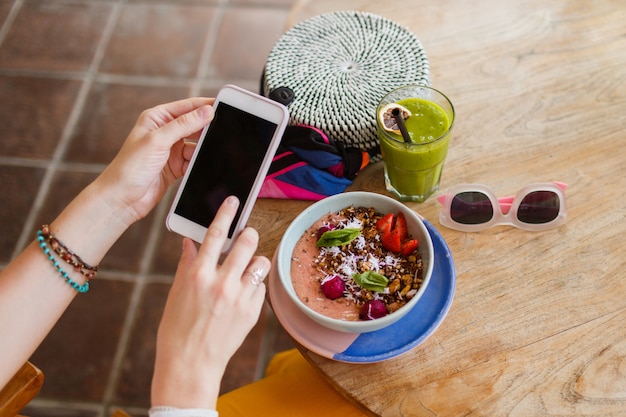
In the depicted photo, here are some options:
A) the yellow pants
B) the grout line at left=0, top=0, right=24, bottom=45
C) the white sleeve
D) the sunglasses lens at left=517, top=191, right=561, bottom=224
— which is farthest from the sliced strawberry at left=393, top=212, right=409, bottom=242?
the grout line at left=0, top=0, right=24, bottom=45

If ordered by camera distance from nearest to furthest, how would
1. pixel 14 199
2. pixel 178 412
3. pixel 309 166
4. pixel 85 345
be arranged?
pixel 178 412 → pixel 309 166 → pixel 85 345 → pixel 14 199

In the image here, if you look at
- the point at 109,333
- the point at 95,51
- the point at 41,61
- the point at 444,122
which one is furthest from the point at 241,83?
the point at 444,122

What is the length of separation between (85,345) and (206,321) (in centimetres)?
118

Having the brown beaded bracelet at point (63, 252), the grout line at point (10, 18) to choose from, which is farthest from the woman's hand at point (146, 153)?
the grout line at point (10, 18)

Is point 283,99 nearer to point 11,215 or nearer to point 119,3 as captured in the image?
point 11,215

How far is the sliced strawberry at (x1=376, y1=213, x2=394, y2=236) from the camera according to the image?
98cm

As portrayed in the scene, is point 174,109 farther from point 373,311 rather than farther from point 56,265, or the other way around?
point 373,311

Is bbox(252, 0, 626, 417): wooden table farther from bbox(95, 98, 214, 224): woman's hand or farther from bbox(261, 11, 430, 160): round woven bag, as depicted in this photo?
bbox(95, 98, 214, 224): woman's hand

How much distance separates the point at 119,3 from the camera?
266cm

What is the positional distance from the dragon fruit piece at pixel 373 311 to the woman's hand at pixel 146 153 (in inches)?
16.8

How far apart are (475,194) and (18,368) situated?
86cm

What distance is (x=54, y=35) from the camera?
2.56 metres

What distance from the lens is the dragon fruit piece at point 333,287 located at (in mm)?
927

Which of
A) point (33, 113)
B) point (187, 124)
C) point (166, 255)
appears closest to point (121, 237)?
point (166, 255)
